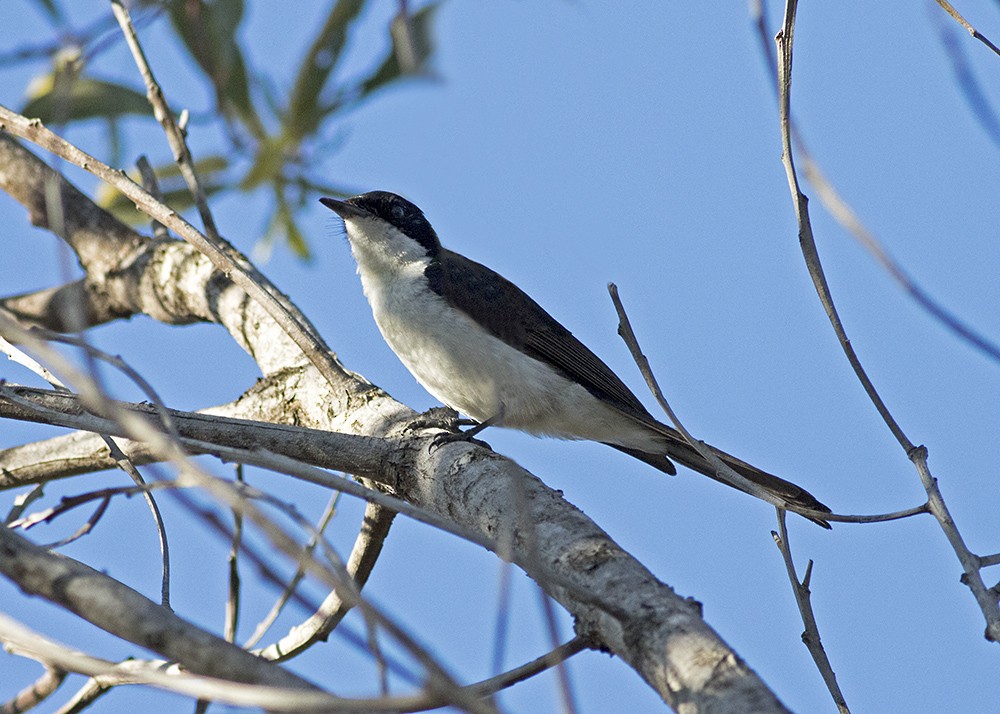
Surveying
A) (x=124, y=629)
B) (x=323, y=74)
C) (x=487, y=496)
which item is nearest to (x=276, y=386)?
(x=487, y=496)

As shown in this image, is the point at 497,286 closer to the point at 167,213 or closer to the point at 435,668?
the point at 167,213

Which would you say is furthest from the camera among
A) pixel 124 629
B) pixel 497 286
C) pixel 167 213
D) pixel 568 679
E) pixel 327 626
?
pixel 497 286

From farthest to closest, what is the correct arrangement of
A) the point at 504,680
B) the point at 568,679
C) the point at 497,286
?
the point at 497,286
the point at 504,680
the point at 568,679

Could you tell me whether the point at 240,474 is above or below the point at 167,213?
below

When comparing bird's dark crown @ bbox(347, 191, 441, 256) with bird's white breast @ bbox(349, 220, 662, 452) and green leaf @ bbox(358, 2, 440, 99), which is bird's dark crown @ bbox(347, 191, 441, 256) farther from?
green leaf @ bbox(358, 2, 440, 99)

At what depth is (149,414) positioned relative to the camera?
312 centimetres

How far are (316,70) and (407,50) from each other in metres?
4.02

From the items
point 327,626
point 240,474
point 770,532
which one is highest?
point 240,474

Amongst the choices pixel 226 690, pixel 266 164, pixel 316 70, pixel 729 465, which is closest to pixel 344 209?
pixel 266 164

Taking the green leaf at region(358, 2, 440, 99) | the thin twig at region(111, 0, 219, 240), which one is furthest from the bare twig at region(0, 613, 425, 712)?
the thin twig at region(111, 0, 219, 240)

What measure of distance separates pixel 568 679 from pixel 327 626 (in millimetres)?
2250

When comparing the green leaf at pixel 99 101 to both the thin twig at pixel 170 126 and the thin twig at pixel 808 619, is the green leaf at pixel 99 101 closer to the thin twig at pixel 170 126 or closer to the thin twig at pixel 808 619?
the thin twig at pixel 170 126

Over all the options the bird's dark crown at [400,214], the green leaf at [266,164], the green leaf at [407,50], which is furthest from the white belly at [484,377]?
the green leaf at [266,164]

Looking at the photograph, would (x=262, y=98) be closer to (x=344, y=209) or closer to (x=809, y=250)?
(x=344, y=209)
